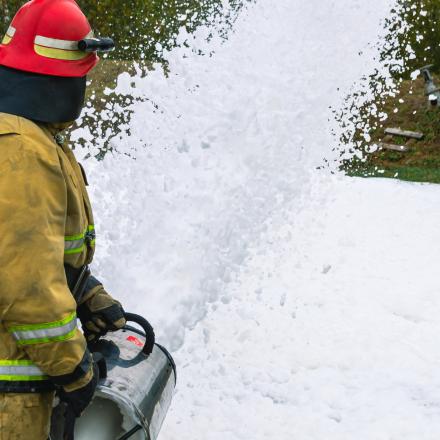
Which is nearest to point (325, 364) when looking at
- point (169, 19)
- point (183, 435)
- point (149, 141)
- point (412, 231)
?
point (183, 435)

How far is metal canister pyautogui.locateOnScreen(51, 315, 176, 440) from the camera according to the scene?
6.93ft

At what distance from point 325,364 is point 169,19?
1848 centimetres

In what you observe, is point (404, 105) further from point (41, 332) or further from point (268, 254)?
point (41, 332)

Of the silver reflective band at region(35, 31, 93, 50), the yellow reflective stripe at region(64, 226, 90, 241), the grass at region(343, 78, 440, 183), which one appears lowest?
the grass at region(343, 78, 440, 183)

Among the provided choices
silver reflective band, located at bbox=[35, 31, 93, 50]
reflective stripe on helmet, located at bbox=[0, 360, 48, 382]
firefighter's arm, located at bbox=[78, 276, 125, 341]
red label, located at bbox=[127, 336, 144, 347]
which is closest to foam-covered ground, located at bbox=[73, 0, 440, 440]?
red label, located at bbox=[127, 336, 144, 347]

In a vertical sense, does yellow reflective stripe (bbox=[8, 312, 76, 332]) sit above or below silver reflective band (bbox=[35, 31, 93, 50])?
below

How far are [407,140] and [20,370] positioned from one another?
54.4 ft

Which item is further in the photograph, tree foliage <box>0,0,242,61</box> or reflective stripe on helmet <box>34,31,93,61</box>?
tree foliage <box>0,0,242,61</box>

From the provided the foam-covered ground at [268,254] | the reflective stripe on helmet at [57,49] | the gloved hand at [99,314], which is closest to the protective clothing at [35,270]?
the reflective stripe on helmet at [57,49]

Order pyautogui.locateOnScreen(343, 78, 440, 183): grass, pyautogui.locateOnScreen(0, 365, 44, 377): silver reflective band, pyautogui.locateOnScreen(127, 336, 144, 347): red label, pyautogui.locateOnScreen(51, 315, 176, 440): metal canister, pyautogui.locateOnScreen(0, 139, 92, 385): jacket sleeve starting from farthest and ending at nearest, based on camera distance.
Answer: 1. pyautogui.locateOnScreen(343, 78, 440, 183): grass
2. pyautogui.locateOnScreen(127, 336, 144, 347): red label
3. pyautogui.locateOnScreen(51, 315, 176, 440): metal canister
4. pyautogui.locateOnScreen(0, 365, 44, 377): silver reflective band
5. pyautogui.locateOnScreen(0, 139, 92, 385): jacket sleeve

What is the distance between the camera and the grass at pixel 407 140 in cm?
1545

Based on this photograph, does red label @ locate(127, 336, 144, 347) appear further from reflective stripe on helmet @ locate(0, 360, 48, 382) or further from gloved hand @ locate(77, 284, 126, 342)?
reflective stripe on helmet @ locate(0, 360, 48, 382)

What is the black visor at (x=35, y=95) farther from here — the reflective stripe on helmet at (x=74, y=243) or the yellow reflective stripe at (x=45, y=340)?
the yellow reflective stripe at (x=45, y=340)

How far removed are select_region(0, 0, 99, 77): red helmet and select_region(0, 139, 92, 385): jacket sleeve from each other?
28 centimetres
